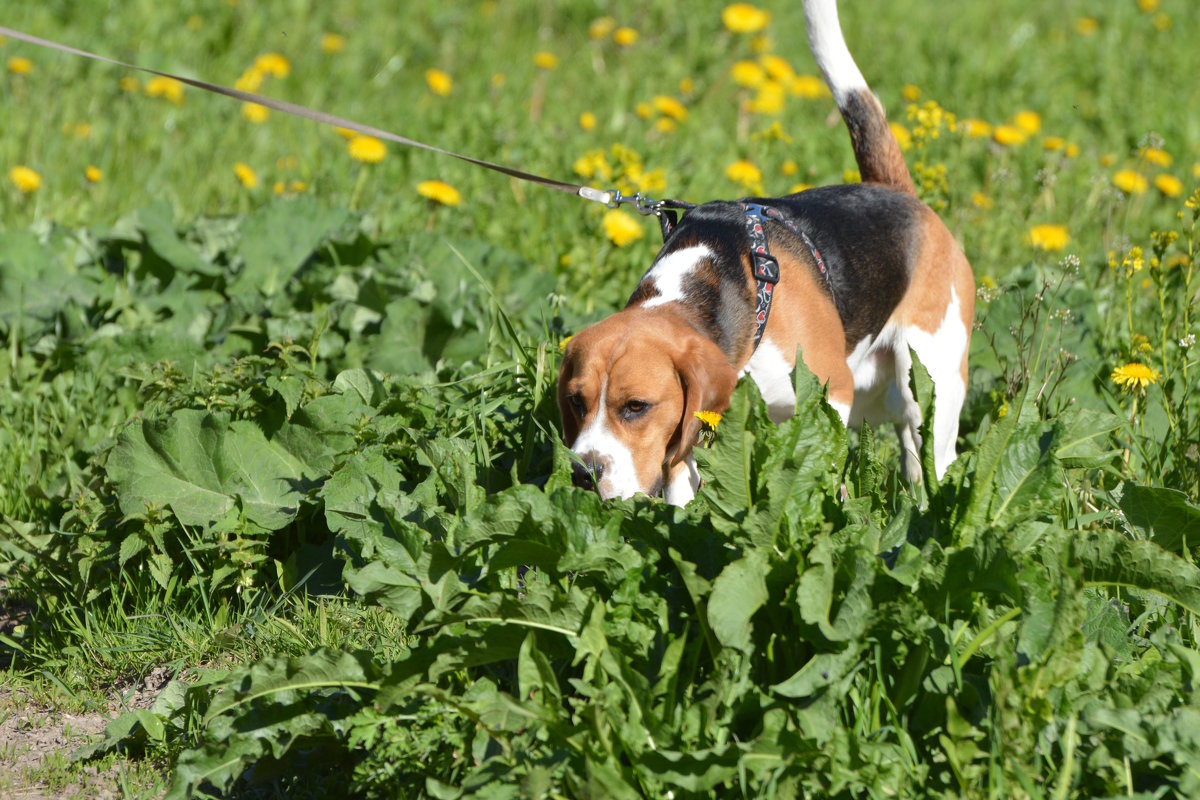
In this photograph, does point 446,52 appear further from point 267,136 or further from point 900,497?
point 900,497

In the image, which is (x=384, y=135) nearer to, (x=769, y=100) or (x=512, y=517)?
(x=512, y=517)

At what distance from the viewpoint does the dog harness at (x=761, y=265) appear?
394 cm

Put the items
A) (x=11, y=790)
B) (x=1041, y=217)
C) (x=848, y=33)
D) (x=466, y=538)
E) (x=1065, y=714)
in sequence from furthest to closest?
(x=848, y=33), (x=1041, y=217), (x=11, y=790), (x=466, y=538), (x=1065, y=714)

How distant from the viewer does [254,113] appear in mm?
7453

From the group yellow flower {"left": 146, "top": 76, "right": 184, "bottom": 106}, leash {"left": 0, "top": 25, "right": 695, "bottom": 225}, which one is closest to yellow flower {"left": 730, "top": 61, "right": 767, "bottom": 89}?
leash {"left": 0, "top": 25, "right": 695, "bottom": 225}

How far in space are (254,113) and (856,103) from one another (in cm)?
408

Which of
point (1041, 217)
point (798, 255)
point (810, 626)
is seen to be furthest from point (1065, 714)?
point (1041, 217)

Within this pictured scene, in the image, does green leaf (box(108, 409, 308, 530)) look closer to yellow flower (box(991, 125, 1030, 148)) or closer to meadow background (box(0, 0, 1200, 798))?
meadow background (box(0, 0, 1200, 798))

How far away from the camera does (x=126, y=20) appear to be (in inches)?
337

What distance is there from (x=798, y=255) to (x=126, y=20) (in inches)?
242

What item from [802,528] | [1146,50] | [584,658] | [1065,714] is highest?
[1146,50]

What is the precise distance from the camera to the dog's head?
3.49 m

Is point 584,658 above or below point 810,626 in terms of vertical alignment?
below

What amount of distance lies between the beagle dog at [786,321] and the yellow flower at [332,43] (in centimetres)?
471
